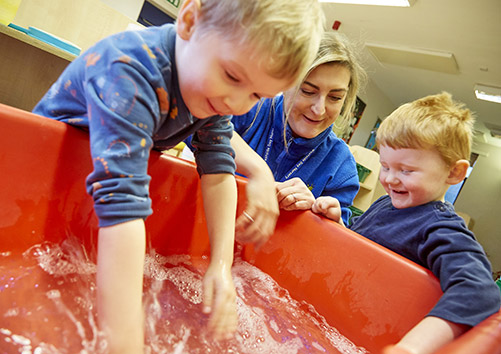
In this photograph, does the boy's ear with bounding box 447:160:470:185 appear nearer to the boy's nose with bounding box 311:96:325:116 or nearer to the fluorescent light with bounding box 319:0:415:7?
the boy's nose with bounding box 311:96:325:116

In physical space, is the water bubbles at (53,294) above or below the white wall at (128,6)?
below

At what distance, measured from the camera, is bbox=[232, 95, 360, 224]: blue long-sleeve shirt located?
1047 millimetres

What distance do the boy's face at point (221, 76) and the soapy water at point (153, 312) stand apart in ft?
1.05

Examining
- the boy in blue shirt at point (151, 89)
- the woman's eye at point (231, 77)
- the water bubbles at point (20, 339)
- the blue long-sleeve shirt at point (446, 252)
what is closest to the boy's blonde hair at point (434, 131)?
the blue long-sleeve shirt at point (446, 252)

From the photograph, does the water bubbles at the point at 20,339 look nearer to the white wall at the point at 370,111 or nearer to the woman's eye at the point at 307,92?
the woman's eye at the point at 307,92

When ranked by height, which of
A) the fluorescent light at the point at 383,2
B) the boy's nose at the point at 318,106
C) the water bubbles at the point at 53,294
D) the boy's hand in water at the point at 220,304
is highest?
the fluorescent light at the point at 383,2

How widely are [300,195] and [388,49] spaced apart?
346 cm

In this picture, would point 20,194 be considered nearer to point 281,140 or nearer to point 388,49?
point 281,140

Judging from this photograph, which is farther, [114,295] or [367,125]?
[367,125]

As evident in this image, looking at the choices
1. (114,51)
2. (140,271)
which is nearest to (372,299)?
(140,271)

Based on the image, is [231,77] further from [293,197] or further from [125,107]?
[293,197]

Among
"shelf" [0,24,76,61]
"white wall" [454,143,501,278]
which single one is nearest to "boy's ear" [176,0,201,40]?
"shelf" [0,24,76,61]

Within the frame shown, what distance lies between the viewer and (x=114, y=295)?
0.38 meters

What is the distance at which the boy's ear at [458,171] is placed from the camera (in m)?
0.75
